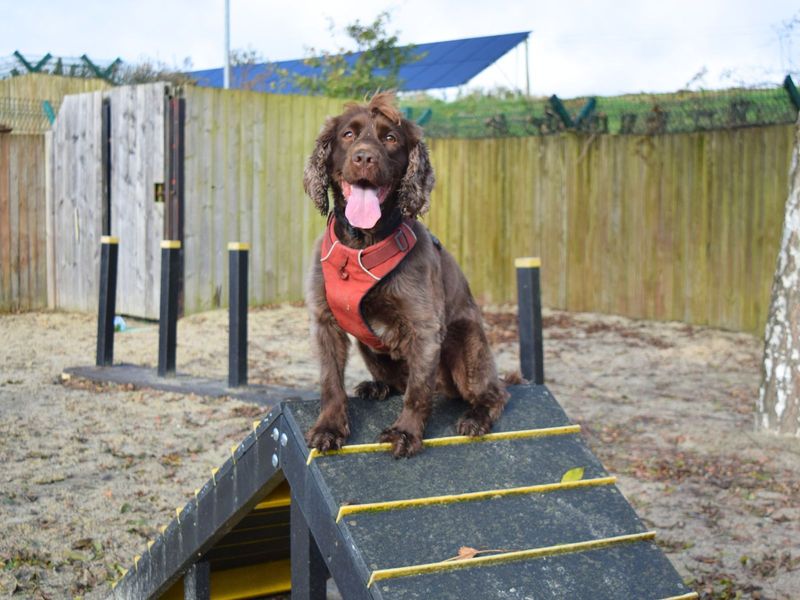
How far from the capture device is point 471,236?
13492 millimetres

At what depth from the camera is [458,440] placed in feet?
11.4

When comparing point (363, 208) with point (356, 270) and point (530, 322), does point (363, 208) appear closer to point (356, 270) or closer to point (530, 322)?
point (356, 270)

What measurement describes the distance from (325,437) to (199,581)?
1.12 meters

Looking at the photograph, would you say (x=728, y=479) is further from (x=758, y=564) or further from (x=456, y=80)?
(x=456, y=80)

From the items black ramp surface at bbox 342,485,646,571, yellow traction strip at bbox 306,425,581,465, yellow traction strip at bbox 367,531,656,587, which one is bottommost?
yellow traction strip at bbox 367,531,656,587

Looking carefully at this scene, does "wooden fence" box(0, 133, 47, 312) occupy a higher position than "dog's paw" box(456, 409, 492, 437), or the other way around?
"wooden fence" box(0, 133, 47, 312)

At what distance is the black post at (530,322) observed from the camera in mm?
5633

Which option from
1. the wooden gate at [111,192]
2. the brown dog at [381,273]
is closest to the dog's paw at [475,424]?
the brown dog at [381,273]

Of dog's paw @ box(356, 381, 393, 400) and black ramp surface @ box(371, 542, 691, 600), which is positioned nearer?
black ramp surface @ box(371, 542, 691, 600)

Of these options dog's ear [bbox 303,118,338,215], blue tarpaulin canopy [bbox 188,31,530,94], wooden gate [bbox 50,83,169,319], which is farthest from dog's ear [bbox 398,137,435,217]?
blue tarpaulin canopy [bbox 188,31,530,94]

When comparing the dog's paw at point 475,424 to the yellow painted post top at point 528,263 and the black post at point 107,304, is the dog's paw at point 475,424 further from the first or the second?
the black post at point 107,304

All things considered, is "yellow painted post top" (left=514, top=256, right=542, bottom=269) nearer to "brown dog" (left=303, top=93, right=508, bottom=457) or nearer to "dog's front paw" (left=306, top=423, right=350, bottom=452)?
"brown dog" (left=303, top=93, right=508, bottom=457)

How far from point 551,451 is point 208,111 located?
9.15 metres

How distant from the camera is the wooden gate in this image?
1145cm
